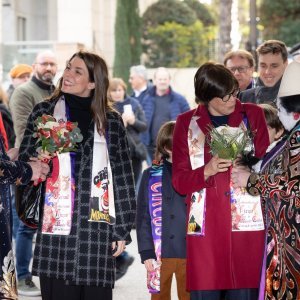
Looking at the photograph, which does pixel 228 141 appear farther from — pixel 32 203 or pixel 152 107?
pixel 152 107

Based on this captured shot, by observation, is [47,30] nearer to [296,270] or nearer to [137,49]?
[137,49]

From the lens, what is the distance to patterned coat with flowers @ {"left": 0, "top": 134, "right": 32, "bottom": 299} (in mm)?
4512

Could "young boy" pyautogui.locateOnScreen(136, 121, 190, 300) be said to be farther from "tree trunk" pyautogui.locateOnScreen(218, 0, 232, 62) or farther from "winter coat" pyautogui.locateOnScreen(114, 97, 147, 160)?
"tree trunk" pyautogui.locateOnScreen(218, 0, 232, 62)

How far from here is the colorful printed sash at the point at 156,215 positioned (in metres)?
5.61

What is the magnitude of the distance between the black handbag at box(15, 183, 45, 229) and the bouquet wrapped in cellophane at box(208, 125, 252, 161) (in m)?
1.18

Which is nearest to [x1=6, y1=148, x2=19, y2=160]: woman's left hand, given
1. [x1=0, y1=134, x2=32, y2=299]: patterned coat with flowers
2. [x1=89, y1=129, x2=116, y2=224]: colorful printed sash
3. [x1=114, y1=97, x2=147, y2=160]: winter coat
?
[x1=0, y1=134, x2=32, y2=299]: patterned coat with flowers

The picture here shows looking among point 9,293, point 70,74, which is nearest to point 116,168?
point 70,74

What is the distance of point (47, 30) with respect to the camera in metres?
32.0

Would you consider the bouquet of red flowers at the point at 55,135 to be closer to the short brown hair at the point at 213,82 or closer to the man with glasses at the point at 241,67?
the short brown hair at the point at 213,82

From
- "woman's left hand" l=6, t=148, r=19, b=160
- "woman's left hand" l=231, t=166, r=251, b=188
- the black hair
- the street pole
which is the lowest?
"woman's left hand" l=231, t=166, r=251, b=188

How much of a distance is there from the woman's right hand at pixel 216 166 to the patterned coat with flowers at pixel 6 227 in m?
1.16

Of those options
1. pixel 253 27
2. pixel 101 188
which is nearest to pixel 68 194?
pixel 101 188

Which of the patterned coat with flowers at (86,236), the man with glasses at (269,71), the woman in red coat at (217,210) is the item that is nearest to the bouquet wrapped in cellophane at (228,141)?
the woman in red coat at (217,210)

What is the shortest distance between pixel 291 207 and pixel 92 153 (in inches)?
52.6
